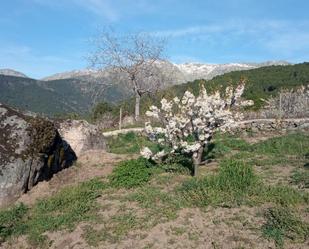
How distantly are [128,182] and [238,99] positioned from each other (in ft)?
12.6

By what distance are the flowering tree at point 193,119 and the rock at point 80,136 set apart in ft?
11.6

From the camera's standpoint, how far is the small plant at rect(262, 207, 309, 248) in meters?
6.78

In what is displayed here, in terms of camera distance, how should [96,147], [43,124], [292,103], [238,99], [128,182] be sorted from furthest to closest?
1. [292,103]
2. [96,147]
3. [238,99]
4. [43,124]
5. [128,182]

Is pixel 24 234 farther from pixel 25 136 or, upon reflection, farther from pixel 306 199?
pixel 306 199

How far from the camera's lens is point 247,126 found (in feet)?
60.5

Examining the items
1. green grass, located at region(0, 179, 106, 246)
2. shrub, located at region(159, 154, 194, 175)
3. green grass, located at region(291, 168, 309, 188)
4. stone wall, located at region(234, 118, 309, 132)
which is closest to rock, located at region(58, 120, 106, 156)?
shrub, located at region(159, 154, 194, 175)

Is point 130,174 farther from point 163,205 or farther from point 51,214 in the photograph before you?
point 51,214

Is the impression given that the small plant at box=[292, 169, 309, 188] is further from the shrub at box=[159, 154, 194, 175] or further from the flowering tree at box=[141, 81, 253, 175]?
the shrub at box=[159, 154, 194, 175]

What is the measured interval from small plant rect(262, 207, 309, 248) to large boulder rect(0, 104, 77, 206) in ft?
16.1

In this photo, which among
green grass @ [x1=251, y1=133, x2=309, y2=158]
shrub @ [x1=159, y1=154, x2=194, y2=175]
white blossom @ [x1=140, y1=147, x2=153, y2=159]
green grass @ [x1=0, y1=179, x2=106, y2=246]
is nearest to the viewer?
green grass @ [x1=0, y1=179, x2=106, y2=246]

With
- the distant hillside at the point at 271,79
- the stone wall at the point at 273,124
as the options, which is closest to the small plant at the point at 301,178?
the stone wall at the point at 273,124

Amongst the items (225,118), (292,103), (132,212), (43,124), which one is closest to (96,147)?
(43,124)

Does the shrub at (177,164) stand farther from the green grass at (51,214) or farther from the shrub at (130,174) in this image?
the green grass at (51,214)

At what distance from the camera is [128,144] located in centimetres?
1575
